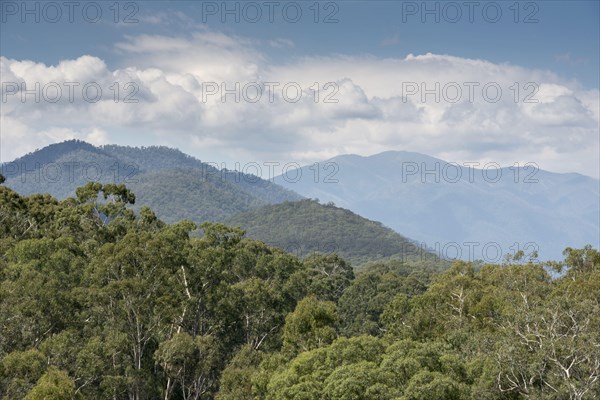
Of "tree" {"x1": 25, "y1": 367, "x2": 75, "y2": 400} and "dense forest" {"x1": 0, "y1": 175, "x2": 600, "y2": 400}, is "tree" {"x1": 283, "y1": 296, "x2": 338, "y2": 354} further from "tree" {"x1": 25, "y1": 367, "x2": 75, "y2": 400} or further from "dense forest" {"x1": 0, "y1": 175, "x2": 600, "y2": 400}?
"tree" {"x1": 25, "y1": 367, "x2": 75, "y2": 400}

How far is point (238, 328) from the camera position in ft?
126

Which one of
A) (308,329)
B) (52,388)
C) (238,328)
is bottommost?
(238,328)

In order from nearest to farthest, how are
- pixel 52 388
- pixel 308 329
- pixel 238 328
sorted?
1. pixel 52 388
2. pixel 308 329
3. pixel 238 328

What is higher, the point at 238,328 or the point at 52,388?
the point at 52,388

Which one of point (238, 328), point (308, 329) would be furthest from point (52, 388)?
point (238, 328)

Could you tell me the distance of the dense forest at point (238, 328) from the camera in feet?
78.4

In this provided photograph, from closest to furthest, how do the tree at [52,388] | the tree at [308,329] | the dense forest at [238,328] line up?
the tree at [52,388] → the dense forest at [238,328] → the tree at [308,329]

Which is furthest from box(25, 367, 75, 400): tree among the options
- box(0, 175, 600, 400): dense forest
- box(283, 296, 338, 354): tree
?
box(283, 296, 338, 354): tree

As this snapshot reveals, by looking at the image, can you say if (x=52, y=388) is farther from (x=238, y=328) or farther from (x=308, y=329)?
(x=238, y=328)

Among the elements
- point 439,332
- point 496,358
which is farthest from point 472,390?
point 439,332

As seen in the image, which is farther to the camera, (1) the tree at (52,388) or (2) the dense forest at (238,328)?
(2) the dense forest at (238,328)

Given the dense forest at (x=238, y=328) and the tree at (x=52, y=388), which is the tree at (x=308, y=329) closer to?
the dense forest at (x=238, y=328)

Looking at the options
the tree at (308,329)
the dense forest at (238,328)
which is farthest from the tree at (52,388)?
the tree at (308,329)

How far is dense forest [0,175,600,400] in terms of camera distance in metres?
23.9
